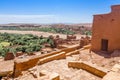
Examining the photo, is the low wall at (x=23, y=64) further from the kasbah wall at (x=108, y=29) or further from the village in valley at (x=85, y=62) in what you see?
the kasbah wall at (x=108, y=29)

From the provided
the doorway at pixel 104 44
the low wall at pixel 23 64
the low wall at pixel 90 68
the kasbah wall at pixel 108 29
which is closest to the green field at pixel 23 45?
the kasbah wall at pixel 108 29

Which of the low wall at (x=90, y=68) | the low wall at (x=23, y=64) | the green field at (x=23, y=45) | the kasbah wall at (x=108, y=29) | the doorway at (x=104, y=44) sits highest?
the kasbah wall at (x=108, y=29)

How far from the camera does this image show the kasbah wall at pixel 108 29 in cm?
1210

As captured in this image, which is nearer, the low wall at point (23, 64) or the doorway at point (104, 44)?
the low wall at point (23, 64)

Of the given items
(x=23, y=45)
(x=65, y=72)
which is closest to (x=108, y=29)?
(x=65, y=72)

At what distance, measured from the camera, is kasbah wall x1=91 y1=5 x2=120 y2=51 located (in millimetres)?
12102

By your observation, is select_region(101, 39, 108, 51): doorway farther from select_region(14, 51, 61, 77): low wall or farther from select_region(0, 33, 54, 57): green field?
select_region(0, 33, 54, 57): green field

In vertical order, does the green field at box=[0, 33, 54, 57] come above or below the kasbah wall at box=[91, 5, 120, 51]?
below

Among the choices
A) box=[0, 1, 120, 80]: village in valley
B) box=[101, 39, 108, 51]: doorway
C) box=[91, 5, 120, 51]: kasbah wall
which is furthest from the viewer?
box=[101, 39, 108, 51]: doorway

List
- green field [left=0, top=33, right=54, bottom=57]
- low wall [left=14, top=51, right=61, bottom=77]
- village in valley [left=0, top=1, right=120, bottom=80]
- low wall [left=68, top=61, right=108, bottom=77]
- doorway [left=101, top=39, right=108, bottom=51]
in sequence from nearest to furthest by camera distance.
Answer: low wall [left=68, top=61, right=108, bottom=77] < village in valley [left=0, top=1, right=120, bottom=80] < low wall [left=14, top=51, right=61, bottom=77] < doorway [left=101, top=39, right=108, bottom=51] < green field [left=0, top=33, right=54, bottom=57]

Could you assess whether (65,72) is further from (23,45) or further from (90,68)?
(23,45)

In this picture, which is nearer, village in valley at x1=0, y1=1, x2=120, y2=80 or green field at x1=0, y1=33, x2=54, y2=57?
village in valley at x1=0, y1=1, x2=120, y2=80

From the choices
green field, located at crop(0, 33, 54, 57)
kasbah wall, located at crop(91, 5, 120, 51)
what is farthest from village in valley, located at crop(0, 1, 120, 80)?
green field, located at crop(0, 33, 54, 57)

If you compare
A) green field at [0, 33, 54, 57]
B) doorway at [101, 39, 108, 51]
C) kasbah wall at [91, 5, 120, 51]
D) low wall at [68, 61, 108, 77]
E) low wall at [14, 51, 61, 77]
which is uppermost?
kasbah wall at [91, 5, 120, 51]
